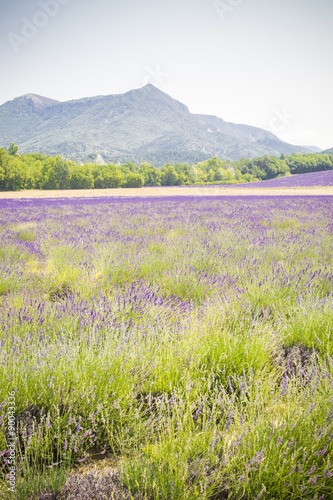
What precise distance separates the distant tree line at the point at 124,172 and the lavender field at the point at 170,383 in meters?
49.3

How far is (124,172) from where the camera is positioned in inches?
3275

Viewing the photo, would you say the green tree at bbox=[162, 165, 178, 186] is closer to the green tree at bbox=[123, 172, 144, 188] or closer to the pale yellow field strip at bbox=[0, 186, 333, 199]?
the green tree at bbox=[123, 172, 144, 188]

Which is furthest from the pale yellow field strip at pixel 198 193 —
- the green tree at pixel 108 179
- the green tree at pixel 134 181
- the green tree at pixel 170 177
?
the green tree at pixel 170 177

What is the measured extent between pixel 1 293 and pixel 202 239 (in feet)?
9.60

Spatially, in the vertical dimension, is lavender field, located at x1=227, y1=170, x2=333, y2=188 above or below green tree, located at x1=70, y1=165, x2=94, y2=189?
below

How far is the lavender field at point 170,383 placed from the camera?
37.9 inches

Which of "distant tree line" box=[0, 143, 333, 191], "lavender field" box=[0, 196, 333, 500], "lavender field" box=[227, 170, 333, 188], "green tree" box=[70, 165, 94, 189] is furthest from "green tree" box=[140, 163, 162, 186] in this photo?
"lavender field" box=[0, 196, 333, 500]

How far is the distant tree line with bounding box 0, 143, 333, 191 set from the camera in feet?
153

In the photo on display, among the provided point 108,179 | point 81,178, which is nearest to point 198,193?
point 81,178

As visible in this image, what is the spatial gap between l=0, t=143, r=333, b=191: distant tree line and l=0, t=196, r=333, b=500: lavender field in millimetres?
49286

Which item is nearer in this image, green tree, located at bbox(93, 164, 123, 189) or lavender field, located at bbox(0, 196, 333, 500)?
lavender field, located at bbox(0, 196, 333, 500)

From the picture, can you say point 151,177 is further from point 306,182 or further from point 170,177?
point 306,182

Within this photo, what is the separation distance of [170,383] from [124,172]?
86.5 meters

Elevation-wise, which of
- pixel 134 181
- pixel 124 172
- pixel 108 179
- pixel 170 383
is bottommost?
pixel 170 383
